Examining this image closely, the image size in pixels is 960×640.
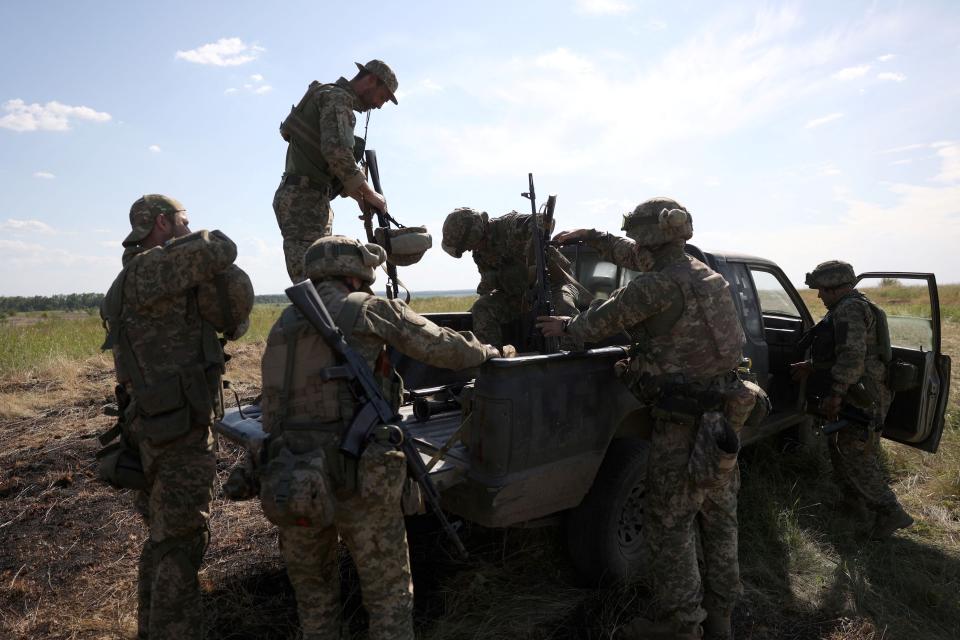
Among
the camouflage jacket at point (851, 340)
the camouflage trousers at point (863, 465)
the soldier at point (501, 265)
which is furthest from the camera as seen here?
the camouflage trousers at point (863, 465)

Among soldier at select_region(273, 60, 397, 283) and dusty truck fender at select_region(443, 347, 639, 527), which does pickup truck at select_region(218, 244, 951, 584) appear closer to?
dusty truck fender at select_region(443, 347, 639, 527)

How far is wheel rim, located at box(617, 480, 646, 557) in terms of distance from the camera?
3439 mm

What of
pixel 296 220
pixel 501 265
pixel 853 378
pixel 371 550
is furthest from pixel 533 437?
pixel 853 378

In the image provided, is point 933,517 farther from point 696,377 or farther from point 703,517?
point 696,377

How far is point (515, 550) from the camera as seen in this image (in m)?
3.70

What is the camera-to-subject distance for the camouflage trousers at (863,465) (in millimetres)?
4520

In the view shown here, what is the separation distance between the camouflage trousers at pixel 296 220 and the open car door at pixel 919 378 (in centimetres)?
409

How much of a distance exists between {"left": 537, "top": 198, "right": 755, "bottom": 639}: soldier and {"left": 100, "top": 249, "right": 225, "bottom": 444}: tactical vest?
1.77 meters

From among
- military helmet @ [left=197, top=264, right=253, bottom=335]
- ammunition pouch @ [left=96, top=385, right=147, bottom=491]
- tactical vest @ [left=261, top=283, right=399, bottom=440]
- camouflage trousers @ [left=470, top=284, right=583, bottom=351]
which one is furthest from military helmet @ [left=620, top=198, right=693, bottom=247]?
ammunition pouch @ [left=96, top=385, right=147, bottom=491]

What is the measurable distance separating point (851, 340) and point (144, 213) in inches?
176

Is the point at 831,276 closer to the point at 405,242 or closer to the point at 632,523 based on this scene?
the point at 632,523

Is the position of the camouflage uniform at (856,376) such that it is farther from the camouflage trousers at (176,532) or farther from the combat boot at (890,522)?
the camouflage trousers at (176,532)

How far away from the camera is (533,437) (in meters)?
2.86

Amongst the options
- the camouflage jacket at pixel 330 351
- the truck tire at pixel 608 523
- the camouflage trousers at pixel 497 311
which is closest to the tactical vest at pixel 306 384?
the camouflage jacket at pixel 330 351
